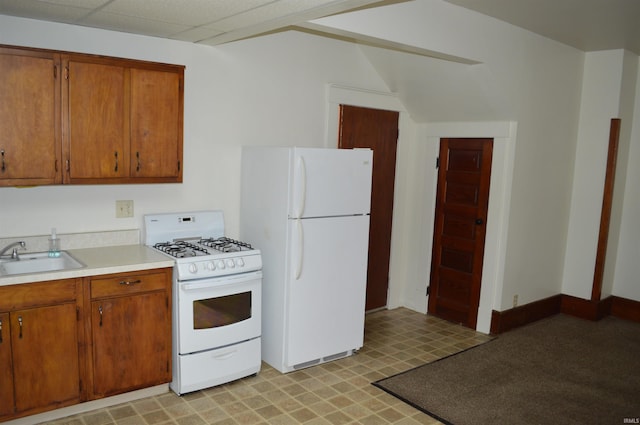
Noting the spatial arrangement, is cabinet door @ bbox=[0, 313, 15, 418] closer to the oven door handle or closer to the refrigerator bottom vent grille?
the oven door handle

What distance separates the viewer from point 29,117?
2.83m

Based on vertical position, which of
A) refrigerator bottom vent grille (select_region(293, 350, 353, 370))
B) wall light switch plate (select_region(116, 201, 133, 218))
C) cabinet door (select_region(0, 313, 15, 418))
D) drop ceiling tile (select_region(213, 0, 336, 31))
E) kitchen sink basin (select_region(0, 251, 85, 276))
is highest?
drop ceiling tile (select_region(213, 0, 336, 31))

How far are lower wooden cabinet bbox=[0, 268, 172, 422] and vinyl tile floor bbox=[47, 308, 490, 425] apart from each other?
18 centimetres

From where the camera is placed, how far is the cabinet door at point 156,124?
3.19 meters

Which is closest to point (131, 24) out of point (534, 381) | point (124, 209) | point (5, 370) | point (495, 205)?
point (124, 209)

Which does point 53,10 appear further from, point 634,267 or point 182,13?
point 634,267

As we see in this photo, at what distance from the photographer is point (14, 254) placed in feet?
9.87

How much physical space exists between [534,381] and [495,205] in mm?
1546

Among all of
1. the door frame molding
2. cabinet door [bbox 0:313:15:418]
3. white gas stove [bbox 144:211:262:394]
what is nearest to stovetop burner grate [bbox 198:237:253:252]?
white gas stove [bbox 144:211:262:394]

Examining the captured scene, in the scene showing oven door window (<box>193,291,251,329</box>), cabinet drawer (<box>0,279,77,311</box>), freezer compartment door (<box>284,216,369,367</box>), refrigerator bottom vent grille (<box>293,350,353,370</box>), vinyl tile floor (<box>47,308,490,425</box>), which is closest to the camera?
cabinet drawer (<box>0,279,77,311</box>)

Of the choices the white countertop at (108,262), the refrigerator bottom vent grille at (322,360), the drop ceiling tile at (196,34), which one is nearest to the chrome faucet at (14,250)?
the white countertop at (108,262)

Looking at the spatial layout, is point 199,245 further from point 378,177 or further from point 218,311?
point 378,177

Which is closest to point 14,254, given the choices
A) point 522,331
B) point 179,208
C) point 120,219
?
point 120,219

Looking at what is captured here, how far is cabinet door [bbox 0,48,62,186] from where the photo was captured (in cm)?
276
